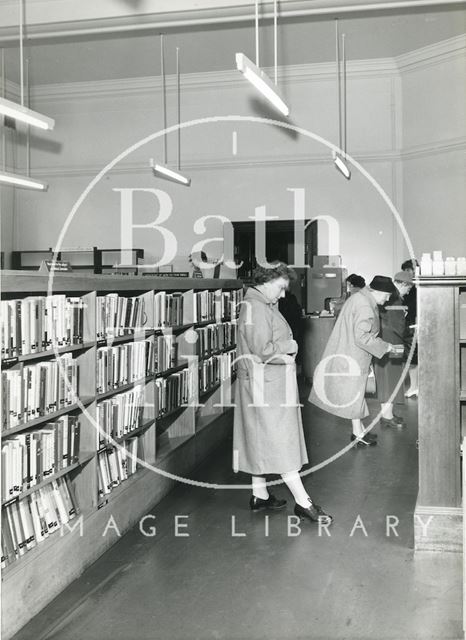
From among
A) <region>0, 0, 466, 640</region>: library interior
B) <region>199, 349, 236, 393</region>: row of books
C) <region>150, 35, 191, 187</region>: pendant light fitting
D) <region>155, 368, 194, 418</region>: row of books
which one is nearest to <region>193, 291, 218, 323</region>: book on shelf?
<region>0, 0, 466, 640</region>: library interior

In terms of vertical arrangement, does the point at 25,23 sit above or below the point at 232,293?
above

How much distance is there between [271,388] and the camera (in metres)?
4.36

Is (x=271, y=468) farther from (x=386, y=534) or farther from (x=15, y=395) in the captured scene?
(x=15, y=395)

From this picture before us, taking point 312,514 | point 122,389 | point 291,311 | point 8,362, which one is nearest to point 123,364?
point 122,389

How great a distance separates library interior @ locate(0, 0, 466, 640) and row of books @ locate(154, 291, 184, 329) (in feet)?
0.08

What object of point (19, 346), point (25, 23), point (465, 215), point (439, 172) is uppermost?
point (25, 23)

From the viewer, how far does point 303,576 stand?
357 cm

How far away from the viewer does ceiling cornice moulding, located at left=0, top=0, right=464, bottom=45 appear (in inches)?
240

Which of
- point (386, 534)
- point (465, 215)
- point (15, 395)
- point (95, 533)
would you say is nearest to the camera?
point (15, 395)

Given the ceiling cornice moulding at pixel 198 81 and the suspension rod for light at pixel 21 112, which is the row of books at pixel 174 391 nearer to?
the suspension rod for light at pixel 21 112

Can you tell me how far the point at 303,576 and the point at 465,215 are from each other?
765cm

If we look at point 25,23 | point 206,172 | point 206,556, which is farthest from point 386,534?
point 206,172

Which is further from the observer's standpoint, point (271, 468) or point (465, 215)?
point (465, 215)

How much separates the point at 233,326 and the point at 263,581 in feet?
13.7
